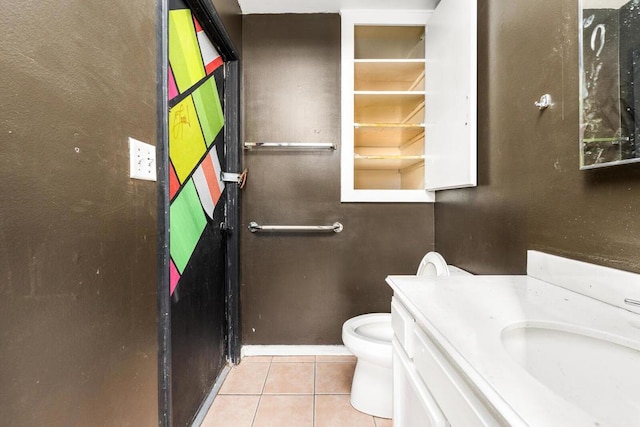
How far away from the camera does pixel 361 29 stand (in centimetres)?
195

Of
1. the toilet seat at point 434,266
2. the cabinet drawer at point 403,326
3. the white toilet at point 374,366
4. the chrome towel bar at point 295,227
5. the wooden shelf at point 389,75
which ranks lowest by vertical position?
the white toilet at point 374,366

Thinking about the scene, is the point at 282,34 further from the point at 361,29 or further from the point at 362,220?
the point at 362,220

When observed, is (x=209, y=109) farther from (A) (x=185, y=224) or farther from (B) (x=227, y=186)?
(A) (x=185, y=224)

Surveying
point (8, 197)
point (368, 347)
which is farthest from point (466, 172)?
point (8, 197)

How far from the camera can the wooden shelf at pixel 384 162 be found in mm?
1892

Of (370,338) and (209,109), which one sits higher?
(209,109)

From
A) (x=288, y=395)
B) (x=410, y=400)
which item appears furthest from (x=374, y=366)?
(x=410, y=400)

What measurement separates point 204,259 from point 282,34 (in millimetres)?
1548

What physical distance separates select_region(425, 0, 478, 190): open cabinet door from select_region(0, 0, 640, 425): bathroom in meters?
0.06

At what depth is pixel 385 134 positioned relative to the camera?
6.63 feet

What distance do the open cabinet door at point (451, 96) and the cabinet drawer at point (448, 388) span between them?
36.7 inches

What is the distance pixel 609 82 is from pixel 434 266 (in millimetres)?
900

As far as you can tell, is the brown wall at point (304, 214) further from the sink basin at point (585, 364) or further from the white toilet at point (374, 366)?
the sink basin at point (585, 364)

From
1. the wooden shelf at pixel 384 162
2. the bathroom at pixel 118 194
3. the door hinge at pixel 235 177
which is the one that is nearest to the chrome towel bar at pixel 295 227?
the door hinge at pixel 235 177
